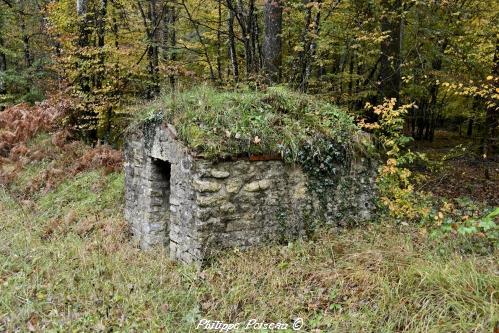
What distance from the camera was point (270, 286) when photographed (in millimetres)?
4543

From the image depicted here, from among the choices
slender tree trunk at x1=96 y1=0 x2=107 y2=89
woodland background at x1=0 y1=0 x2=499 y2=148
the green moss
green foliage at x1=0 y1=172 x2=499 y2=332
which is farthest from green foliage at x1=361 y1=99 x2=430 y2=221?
slender tree trunk at x1=96 y1=0 x2=107 y2=89

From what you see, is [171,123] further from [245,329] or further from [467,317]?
[467,317]

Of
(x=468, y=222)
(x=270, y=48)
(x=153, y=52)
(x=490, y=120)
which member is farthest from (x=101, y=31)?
(x=490, y=120)

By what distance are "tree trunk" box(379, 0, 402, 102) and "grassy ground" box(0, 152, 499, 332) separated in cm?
478

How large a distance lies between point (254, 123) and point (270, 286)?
2.03 meters

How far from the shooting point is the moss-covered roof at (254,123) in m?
5.16

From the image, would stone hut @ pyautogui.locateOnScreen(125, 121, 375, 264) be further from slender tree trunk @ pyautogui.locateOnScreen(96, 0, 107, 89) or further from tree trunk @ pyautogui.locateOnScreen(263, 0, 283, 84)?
slender tree trunk @ pyautogui.locateOnScreen(96, 0, 107, 89)

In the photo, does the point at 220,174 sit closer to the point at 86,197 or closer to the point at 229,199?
the point at 229,199

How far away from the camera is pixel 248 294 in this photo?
14.6ft

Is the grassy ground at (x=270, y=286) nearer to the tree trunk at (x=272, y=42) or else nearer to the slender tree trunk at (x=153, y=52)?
the tree trunk at (x=272, y=42)

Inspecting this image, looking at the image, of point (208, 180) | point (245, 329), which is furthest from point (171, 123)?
point (245, 329)

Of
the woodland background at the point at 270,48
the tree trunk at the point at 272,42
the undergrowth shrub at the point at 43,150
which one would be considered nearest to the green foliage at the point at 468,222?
the woodland background at the point at 270,48

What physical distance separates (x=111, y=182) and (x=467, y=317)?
22.4ft

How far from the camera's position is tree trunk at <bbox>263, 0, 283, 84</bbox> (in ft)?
28.2
